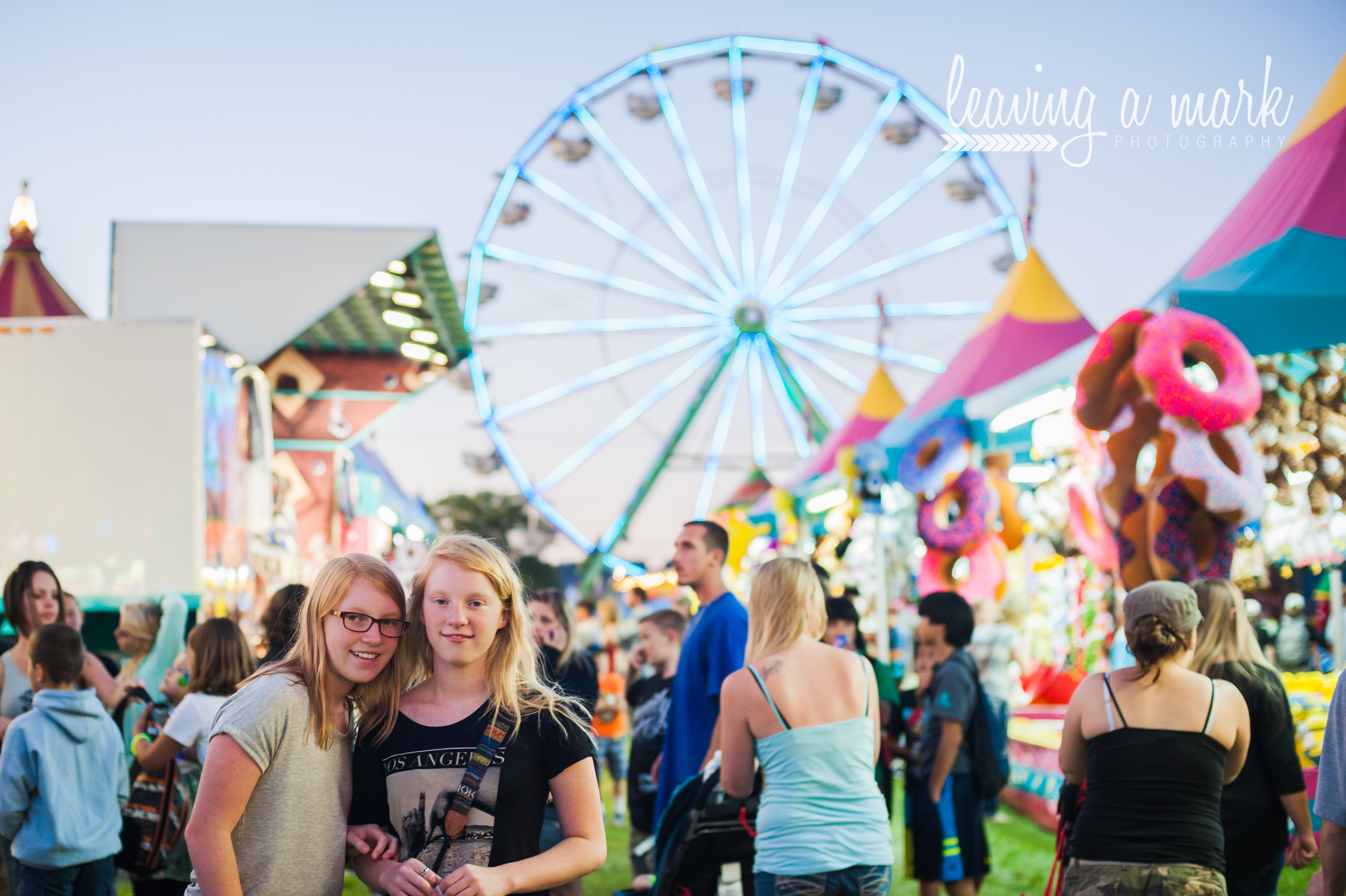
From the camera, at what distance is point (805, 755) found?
267cm

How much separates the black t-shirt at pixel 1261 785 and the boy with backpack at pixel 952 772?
111cm

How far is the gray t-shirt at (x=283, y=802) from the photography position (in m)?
1.83

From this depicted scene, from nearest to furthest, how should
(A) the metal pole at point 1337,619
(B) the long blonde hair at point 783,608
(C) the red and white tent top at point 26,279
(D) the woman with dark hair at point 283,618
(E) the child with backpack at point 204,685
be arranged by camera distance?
(D) the woman with dark hair at point 283,618 < (B) the long blonde hair at point 783,608 < (E) the child with backpack at point 204,685 < (A) the metal pole at point 1337,619 < (C) the red and white tent top at point 26,279

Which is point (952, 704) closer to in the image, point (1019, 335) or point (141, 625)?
point (141, 625)

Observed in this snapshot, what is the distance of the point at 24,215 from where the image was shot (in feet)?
43.8

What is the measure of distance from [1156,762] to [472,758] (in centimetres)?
149

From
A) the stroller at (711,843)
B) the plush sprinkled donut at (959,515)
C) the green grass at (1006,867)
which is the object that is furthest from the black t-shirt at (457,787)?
the plush sprinkled donut at (959,515)

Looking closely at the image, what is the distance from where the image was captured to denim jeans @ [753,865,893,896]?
260 centimetres

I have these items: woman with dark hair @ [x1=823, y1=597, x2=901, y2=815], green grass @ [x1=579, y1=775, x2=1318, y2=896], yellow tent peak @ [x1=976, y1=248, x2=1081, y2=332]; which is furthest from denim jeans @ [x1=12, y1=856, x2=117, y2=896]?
yellow tent peak @ [x1=976, y1=248, x2=1081, y2=332]

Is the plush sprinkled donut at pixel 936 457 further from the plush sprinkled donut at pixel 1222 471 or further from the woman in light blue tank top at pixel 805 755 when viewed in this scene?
the woman in light blue tank top at pixel 805 755

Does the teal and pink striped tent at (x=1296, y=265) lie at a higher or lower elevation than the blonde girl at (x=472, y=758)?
higher

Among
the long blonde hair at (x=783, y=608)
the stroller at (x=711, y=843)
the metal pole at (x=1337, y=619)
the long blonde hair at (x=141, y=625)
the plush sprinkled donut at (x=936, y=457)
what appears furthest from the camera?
the plush sprinkled donut at (x=936, y=457)

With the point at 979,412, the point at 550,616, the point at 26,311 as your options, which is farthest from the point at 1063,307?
the point at 26,311

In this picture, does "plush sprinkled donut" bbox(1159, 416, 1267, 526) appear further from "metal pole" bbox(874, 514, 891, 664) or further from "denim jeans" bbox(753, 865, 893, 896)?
"metal pole" bbox(874, 514, 891, 664)
